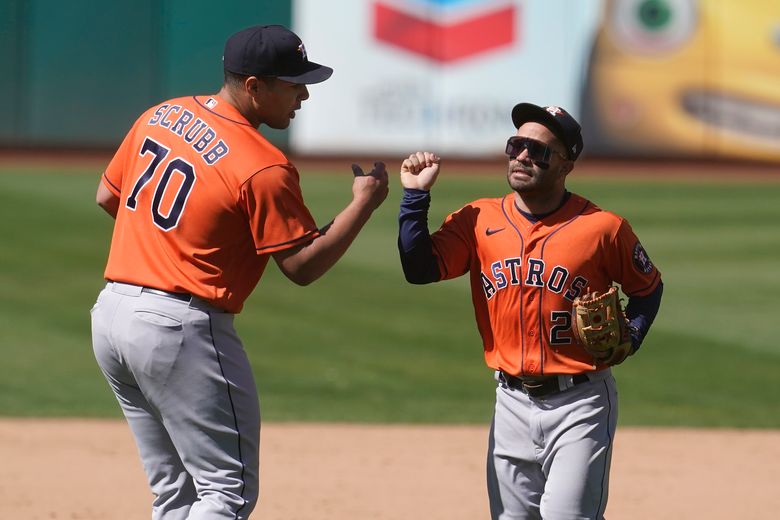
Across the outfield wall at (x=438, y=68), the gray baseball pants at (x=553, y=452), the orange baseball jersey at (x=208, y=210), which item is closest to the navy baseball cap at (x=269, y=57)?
the orange baseball jersey at (x=208, y=210)

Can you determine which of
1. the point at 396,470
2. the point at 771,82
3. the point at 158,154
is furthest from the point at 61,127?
the point at 158,154

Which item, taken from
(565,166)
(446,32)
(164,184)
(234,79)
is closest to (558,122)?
(565,166)

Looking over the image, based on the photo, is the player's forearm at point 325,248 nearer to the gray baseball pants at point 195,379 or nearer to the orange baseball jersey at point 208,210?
the orange baseball jersey at point 208,210

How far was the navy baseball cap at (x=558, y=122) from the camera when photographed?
175 inches

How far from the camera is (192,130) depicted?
428cm

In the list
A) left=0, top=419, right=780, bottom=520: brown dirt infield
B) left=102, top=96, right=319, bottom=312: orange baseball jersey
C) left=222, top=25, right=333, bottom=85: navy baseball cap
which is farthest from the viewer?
left=0, top=419, right=780, bottom=520: brown dirt infield

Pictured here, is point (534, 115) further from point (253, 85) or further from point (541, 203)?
point (253, 85)

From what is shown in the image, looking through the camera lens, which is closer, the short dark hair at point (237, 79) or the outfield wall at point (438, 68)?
the short dark hair at point (237, 79)

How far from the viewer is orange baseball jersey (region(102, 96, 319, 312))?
13.6 feet

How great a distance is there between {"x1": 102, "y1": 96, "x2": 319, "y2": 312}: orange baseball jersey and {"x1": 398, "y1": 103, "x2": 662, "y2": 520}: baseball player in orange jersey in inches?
19.2

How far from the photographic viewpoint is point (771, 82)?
22.3 meters

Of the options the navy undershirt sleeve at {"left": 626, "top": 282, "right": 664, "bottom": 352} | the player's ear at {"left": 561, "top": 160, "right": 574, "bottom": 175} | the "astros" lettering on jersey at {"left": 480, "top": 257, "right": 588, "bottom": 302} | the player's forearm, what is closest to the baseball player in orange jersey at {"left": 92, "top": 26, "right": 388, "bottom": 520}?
the player's forearm

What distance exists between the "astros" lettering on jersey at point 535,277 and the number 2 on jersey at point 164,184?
1111 millimetres

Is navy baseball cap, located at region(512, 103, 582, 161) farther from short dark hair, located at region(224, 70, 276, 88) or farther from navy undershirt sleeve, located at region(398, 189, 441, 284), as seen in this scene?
short dark hair, located at region(224, 70, 276, 88)
